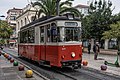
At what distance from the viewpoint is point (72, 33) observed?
1609cm

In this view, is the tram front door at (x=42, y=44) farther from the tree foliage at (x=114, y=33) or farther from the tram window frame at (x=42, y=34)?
the tree foliage at (x=114, y=33)

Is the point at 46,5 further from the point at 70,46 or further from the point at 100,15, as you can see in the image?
the point at 70,46

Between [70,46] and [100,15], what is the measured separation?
2454cm

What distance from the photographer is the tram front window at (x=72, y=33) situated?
1588 centimetres

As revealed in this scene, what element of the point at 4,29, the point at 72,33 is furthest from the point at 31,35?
the point at 4,29

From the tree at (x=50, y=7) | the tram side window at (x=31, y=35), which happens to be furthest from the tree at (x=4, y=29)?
the tram side window at (x=31, y=35)

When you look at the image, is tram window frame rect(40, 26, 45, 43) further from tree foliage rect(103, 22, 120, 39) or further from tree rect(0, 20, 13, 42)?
tree rect(0, 20, 13, 42)

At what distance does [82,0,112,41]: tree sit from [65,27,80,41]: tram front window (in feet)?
74.1

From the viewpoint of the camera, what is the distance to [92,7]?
4222cm

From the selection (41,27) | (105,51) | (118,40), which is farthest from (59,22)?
(105,51)

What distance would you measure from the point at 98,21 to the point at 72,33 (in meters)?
23.6

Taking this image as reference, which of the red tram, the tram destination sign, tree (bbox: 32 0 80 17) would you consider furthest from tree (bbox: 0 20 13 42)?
the tram destination sign

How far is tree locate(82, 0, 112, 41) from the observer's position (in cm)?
3881

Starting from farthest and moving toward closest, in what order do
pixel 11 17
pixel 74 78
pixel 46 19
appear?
pixel 11 17, pixel 46 19, pixel 74 78
